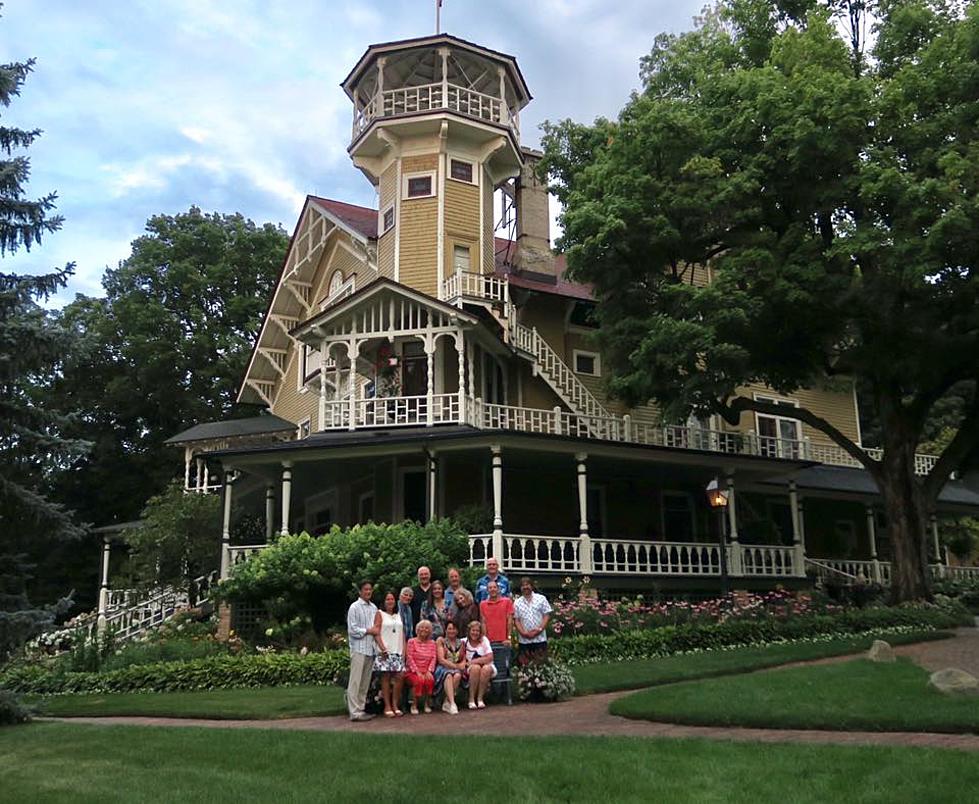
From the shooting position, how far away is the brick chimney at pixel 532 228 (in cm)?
2723

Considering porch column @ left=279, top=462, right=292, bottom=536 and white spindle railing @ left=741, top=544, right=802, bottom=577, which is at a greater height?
porch column @ left=279, top=462, right=292, bottom=536

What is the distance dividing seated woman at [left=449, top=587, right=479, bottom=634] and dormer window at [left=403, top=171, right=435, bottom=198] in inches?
615

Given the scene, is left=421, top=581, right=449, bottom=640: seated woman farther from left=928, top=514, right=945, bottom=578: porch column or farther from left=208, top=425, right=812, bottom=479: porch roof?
left=928, top=514, right=945, bottom=578: porch column

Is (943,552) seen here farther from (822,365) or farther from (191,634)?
(191,634)

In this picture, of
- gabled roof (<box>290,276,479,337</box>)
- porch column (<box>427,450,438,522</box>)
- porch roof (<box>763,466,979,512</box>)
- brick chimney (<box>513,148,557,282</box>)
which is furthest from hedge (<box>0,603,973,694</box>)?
brick chimney (<box>513,148,557,282</box>)

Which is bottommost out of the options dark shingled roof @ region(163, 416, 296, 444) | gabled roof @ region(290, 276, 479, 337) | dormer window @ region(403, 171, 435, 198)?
dark shingled roof @ region(163, 416, 296, 444)

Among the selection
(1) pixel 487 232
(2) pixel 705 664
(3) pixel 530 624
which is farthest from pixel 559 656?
(1) pixel 487 232

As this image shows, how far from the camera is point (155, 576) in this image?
24.4 metres

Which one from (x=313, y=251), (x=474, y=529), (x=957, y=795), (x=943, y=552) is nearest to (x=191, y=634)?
(x=474, y=529)

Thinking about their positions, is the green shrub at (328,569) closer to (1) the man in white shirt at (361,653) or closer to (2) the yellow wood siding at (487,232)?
(1) the man in white shirt at (361,653)

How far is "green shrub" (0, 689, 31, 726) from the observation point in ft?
37.0

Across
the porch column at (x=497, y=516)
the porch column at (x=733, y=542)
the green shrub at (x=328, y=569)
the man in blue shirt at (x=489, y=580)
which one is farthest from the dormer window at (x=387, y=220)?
the man in blue shirt at (x=489, y=580)

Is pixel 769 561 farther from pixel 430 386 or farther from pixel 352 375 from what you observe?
pixel 352 375

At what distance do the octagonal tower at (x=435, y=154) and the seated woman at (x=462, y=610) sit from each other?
13551mm
